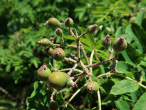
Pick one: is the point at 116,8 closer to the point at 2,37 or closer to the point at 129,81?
the point at 129,81

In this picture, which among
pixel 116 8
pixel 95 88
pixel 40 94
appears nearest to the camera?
pixel 95 88

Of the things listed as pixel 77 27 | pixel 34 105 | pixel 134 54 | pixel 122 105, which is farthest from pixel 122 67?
pixel 34 105

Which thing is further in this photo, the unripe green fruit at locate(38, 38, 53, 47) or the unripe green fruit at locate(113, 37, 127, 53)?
the unripe green fruit at locate(38, 38, 53, 47)

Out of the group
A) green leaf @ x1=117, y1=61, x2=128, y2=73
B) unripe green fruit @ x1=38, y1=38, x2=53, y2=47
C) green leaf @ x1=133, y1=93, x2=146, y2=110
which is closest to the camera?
green leaf @ x1=133, y1=93, x2=146, y2=110

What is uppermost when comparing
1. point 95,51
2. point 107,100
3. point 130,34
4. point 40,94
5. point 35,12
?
point 35,12

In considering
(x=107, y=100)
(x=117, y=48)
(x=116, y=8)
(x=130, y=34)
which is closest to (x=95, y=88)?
(x=117, y=48)

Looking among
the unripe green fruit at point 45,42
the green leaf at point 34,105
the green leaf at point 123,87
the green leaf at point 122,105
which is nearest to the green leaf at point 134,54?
the green leaf at point 123,87

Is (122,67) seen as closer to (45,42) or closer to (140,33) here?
(140,33)

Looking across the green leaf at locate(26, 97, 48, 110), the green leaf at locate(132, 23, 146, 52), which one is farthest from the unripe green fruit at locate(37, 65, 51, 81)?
the green leaf at locate(132, 23, 146, 52)

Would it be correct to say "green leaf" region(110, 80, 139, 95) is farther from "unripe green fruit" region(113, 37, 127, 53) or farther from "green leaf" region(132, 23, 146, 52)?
"green leaf" region(132, 23, 146, 52)
